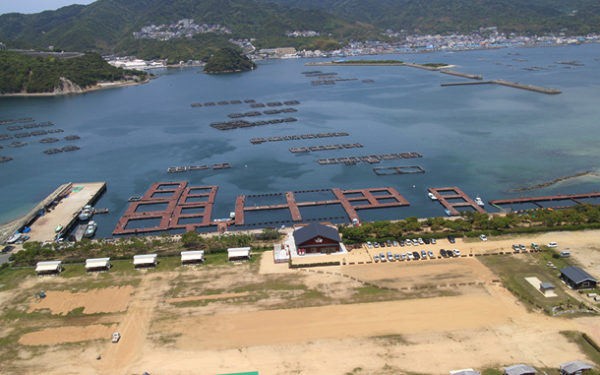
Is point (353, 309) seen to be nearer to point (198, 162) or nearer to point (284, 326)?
point (284, 326)

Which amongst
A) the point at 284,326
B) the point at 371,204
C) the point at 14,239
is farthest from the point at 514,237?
the point at 14,239

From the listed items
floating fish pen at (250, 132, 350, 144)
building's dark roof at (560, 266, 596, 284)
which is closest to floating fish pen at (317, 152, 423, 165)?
floating fish pen at (250, 132, 350, 144)

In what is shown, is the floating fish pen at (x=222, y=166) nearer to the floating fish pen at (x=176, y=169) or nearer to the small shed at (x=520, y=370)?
the floating fish pen at (x=176, y=169)

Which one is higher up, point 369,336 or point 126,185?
point 126,185

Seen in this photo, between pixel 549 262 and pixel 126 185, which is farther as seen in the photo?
pixel 126 185

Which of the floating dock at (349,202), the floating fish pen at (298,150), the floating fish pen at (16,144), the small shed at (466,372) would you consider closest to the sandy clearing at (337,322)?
the small shed at (466,372)

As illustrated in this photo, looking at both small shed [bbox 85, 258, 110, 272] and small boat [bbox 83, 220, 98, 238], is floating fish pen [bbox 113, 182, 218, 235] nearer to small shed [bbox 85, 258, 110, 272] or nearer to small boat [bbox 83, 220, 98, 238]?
small boat [bbox 83, 220, 98, 238]

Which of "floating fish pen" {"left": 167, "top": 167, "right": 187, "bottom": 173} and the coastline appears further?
the coastline
